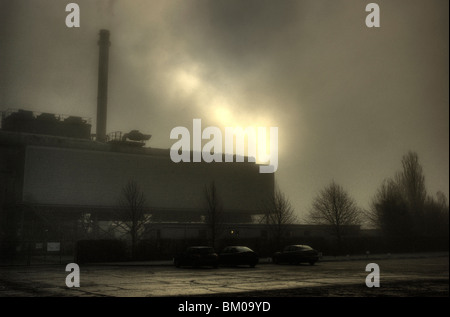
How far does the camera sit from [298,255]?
33.8 metres

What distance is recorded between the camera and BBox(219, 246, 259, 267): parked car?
31.4 m

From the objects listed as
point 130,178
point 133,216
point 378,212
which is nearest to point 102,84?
point 130,178

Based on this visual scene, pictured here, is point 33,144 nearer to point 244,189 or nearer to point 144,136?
point 144,136

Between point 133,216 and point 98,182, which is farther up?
point 98,182

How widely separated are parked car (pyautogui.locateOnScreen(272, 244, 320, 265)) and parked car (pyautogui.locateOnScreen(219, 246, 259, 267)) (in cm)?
372

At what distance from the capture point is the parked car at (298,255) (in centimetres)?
3344

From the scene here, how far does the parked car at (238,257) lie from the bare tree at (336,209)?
25543mm

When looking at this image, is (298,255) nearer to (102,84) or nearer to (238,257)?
(238,257)

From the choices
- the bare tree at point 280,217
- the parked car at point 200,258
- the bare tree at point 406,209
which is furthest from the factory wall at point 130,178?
the parked car at point 200,258

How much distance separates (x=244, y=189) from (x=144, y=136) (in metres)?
17.4

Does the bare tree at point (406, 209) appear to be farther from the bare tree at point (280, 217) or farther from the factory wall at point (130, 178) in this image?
the factory wall at point (130, 178)

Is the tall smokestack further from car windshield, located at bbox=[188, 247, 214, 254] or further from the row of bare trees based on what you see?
car windshield, located at bbox=[188, 247, 214, 254]

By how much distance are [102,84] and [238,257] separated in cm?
4421
